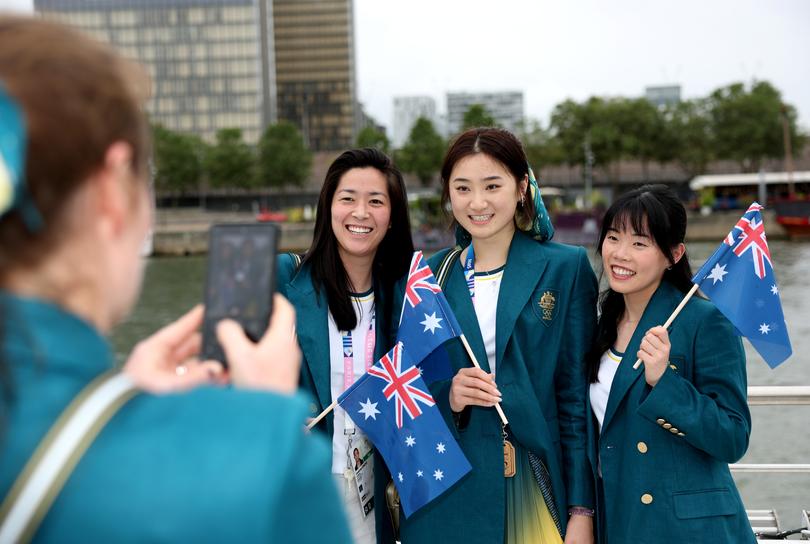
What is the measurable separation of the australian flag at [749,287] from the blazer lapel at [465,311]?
78 centimetres

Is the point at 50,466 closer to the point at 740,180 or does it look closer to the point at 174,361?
the point at 174,361

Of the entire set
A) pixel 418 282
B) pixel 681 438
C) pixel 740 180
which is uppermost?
pixel 740 180

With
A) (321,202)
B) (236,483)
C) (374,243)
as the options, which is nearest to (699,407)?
(374,243)

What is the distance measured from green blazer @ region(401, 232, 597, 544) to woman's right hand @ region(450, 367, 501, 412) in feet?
0.32

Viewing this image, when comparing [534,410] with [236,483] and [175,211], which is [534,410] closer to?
[236,483]

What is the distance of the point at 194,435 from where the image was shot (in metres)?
0.86

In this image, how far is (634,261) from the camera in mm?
2695

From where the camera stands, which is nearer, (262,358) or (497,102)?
Answer: (262,358)

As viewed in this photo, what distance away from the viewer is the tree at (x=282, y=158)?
62.0 meters

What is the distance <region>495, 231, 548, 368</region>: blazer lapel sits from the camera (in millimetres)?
2797

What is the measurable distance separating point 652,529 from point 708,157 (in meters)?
52.2

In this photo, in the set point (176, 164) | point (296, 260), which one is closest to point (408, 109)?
point (176, 164)

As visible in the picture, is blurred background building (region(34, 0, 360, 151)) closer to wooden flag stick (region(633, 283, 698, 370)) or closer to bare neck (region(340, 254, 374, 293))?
bare neck (region(340, 254, 374, 293))

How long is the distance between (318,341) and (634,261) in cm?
117
